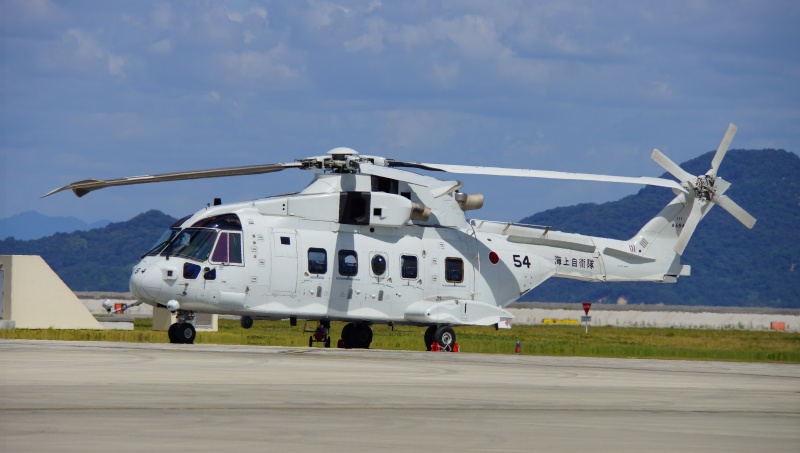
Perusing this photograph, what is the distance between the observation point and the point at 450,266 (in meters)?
35.0

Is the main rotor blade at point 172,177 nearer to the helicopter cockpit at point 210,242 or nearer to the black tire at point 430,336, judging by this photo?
the helicopter cockpit at point 210,242

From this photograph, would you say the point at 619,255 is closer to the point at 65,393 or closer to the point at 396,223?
the point at 396,223

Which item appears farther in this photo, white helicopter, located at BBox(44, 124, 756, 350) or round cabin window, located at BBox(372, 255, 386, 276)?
round cabin window, located at BBox(372, 255, 386, 276)

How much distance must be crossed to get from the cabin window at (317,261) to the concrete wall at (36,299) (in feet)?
44.6

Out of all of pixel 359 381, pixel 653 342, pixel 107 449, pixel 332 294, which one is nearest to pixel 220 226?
pixel 332 294

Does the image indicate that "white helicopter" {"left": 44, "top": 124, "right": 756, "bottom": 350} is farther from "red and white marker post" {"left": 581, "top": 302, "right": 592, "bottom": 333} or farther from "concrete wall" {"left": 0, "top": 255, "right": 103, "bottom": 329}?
"red and white marker post" {"left": 581, "top": 302, "right": 592, "bottom": 333}

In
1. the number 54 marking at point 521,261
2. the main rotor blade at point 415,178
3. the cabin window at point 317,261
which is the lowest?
the cabin window at point 317,261

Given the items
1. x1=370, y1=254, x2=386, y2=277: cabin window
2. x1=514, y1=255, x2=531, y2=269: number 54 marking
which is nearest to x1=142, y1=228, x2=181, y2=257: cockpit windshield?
x1=370, y1=254, x2=386, y2=277: cabin window

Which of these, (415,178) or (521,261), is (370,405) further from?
(521,261)

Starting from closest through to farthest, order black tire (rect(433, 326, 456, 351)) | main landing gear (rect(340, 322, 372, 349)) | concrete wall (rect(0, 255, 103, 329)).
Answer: black tire (rect(433, 326, 456, 351))
main landing gear (rect(340, 322, 372, 349))
concrete wall (rect(0, 255, 103, 329))

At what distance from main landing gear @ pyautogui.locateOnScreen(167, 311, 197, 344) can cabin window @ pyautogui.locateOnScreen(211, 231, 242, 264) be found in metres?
1.80

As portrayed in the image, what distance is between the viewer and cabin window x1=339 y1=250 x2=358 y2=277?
109 ft

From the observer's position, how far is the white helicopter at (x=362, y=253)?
31.4 meters

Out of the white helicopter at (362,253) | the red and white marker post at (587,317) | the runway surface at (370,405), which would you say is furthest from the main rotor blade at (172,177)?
the red and white marker post at (587,317)
